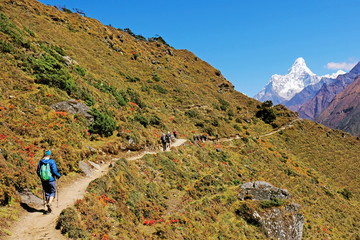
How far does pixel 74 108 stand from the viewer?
18.0m

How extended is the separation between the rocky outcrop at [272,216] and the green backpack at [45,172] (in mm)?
14060

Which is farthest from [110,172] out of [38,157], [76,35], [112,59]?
[76,35]

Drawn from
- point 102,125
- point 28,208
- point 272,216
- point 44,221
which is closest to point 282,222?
point 272,216

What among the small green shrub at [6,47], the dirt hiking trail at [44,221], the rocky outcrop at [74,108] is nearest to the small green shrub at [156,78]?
the small green shrub at [6,47]

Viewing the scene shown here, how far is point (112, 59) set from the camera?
54.5m

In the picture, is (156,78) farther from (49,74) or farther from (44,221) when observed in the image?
(44,221)

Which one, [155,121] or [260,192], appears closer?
[260,192]

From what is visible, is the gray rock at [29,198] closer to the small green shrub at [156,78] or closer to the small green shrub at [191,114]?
the small green shrub at [191,114]

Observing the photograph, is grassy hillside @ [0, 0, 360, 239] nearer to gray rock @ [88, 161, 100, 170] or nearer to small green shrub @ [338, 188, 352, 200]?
small green shrub @ [338, 188, 352, 200]

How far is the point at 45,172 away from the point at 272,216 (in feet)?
53.6

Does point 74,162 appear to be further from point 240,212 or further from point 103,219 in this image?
point 240,212

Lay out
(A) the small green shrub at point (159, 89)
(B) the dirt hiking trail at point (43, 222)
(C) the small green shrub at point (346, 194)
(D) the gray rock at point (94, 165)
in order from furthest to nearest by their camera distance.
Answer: (A) the small green shrub at point (159, 89)
(C) the small green shrub at point (346, 194)
(D) the gray rock at point (94, 165)
(B) the dirt hiking trail at point (43, 222)

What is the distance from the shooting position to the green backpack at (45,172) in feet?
26.9

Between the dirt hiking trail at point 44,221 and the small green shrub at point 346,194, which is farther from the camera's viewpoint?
the small green shrub at point 346,194
